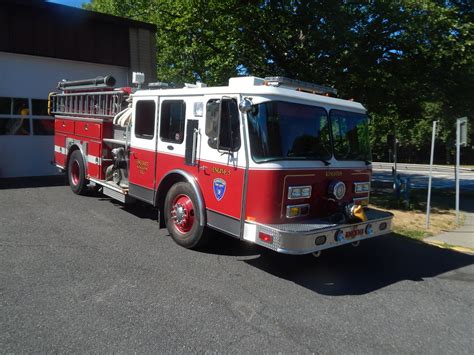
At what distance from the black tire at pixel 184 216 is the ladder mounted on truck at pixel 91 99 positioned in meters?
2.73

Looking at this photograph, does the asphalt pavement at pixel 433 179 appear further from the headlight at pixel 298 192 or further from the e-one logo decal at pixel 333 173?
the headlight at pixel 298 192

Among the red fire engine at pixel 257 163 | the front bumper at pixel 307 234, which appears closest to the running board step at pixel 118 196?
the red fire engine at pixel 257 163

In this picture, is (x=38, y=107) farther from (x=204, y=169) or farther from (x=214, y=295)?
(x=214, y=295)

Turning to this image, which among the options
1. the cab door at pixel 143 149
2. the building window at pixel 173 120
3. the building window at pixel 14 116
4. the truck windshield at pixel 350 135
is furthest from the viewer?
the building window at pixel 14 116

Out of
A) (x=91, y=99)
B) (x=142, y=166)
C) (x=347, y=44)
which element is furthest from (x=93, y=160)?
(x=347, y=44)

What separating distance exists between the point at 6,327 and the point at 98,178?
16.9 feet

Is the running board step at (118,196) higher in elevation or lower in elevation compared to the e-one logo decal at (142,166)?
lower

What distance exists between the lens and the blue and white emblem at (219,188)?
5699 mm

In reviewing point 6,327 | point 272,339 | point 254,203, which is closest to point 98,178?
point 254,203

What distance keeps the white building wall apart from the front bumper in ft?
32.3

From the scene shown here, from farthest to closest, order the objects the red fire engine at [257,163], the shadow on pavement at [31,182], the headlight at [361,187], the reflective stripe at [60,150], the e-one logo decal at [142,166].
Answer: the shadow on pavement at [31,182], the reflective stripe at [60,150], the e-one logo decal at [142,166], the headlight at [361,187], the red fire engine at [257,163]

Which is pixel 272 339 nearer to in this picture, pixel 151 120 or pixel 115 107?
pixel 151 120

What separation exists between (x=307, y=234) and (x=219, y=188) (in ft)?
4.67

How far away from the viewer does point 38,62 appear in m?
12.9
